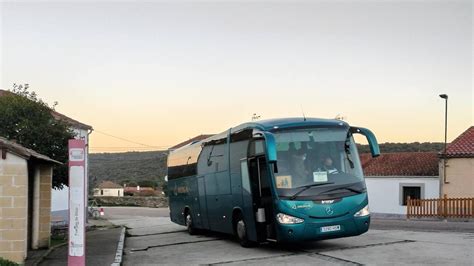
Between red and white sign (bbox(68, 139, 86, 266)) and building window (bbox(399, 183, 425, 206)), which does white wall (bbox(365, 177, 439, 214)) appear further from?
red and white sign (bbox(68, 139, 86, 266))

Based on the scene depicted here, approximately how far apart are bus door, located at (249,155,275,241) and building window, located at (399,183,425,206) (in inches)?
1033

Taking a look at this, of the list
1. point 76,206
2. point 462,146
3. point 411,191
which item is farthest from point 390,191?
point 76,206

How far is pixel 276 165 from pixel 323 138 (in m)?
1.45

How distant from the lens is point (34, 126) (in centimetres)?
2109

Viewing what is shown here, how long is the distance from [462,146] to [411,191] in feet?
19.2

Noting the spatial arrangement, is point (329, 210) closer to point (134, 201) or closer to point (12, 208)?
point (12, 208)

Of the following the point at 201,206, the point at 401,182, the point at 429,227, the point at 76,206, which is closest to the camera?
the point at 76,206

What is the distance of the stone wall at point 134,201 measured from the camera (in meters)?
61.8

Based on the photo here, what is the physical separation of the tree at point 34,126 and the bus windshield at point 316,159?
36.1ft

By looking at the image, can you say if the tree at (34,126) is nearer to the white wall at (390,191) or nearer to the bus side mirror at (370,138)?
the bus side mirror at (370,138)

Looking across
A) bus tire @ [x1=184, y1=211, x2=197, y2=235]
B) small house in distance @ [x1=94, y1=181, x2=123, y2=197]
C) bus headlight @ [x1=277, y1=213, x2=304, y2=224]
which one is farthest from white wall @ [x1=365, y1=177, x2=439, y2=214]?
small house in distance @ [x1=94, y1=181, x2=123, y2=197]

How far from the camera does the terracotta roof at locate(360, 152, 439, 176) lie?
38.8m

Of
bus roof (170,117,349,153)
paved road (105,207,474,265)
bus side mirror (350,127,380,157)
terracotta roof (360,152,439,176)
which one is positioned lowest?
paved road (105,207,474,265)

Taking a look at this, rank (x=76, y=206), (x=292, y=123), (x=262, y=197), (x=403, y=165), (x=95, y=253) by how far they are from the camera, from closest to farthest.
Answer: (x=76, y=206)
(x=262, y=197)
(x=292, y=123)
(x=95, y=253)
(x=403, y=165)
